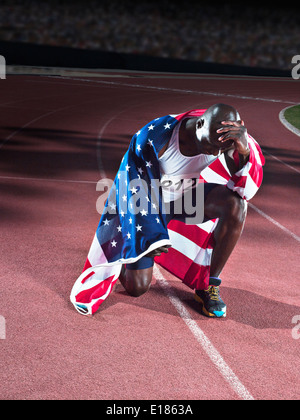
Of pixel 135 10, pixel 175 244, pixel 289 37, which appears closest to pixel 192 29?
pixel 135 10

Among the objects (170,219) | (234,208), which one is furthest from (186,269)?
(234,208)

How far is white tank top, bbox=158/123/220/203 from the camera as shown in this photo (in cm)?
432

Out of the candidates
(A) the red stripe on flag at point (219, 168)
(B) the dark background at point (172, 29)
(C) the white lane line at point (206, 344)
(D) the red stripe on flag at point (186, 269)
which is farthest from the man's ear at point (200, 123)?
(B) the dark background at point (172, 29)

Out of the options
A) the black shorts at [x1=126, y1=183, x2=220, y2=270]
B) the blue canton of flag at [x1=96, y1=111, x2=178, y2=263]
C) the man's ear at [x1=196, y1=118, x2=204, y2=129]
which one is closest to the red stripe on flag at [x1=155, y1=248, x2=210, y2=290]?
the black shorts at [x1=126, y1=183, x2=220, y2=270]

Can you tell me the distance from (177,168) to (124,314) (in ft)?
3.82

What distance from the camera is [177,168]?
14.6 ft

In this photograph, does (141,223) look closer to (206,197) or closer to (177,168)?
(177,168)

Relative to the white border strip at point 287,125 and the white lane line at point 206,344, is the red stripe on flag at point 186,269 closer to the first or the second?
the white lane line at point 206,344

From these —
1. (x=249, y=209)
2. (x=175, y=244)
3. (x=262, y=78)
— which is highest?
(x=175, y=244)

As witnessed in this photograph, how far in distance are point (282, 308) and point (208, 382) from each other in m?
1.42

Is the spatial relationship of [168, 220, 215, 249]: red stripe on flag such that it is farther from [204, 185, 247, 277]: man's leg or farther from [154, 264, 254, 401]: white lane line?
[154, 264, 254, 401]: white lane line

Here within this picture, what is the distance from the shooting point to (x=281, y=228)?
7172 millimetres

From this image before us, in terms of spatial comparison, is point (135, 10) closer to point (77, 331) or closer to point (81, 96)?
point (81, 96)

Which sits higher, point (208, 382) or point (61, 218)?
point (208, 382)
